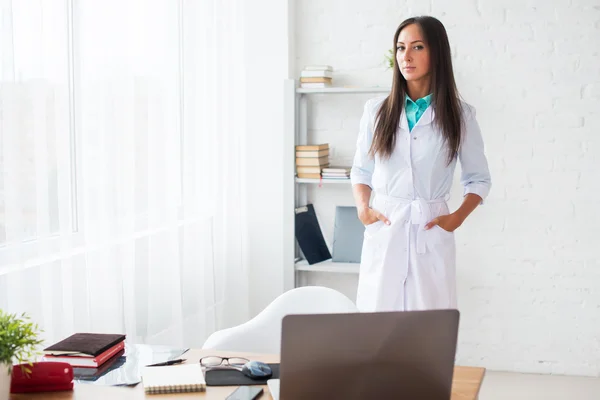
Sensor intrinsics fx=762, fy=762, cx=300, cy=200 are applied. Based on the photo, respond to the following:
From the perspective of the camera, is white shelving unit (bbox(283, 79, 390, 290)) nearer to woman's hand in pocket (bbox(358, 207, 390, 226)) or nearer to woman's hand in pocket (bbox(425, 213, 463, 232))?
woman's hand in pocket (bbox(358, 207, 390, 226))

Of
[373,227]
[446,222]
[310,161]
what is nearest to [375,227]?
[373,227]

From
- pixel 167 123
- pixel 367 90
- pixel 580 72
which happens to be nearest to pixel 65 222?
pixel 167 123

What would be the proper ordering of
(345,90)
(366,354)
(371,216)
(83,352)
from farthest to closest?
(345,90) → (371,216) → (83,352) → (366,354)

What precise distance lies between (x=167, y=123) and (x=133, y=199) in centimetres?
45

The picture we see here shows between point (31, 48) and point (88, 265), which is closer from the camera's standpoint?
point (31, 48)

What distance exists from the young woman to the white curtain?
0.95 m

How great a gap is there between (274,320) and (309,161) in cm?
177

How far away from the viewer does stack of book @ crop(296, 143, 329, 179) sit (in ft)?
13.2

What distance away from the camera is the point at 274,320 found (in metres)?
2.37

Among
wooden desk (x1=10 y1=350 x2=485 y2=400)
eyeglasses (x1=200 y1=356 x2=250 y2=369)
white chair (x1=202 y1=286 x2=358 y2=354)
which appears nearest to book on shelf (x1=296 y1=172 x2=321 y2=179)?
white chair (x1=202 y1=286 x2=358 y2=354)

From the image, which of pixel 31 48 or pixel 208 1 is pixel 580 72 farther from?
pixel 31 48

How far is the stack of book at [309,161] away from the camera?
4.02 metres

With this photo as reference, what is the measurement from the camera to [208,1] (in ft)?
12.1

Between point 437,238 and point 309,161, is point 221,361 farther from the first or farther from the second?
point 309,161
